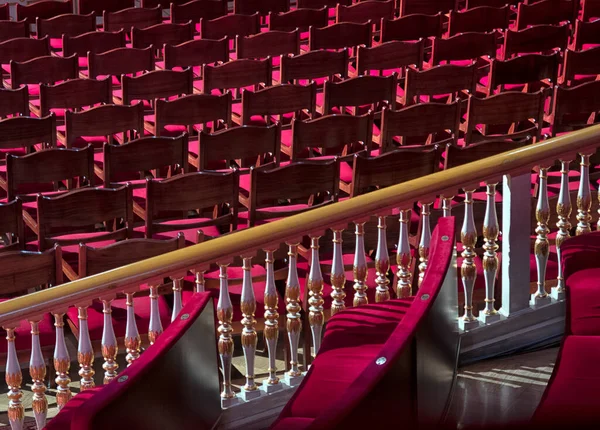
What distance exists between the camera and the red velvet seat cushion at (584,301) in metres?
3.04

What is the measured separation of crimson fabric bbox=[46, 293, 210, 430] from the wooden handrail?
16 centimetres

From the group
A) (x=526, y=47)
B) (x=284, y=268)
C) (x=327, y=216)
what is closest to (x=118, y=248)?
(x=284, y=268)

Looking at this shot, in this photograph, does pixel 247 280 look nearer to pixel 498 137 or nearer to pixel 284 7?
pixel 498 137

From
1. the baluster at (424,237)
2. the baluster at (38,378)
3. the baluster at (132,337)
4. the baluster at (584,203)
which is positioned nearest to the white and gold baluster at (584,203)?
the baluster at (584,203)

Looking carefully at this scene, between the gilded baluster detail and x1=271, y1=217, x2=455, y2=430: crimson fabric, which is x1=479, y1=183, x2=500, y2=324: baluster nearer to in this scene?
x1=271, y1=217, x2=455, y2=430: crimson fabric

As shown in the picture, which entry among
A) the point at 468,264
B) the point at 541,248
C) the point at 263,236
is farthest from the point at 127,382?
the point at 541,248

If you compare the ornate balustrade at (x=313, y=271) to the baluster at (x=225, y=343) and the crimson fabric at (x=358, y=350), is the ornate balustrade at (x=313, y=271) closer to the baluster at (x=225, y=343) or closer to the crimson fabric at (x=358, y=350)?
the baluster at (x=225, y=343)

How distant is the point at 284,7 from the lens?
7.73m

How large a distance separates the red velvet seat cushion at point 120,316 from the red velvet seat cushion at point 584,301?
155 centimetres

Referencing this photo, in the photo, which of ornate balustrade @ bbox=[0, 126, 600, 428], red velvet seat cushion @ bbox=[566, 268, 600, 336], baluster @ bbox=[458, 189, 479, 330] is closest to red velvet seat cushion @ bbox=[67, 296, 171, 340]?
ornate balustrade @ bbox=[0, 126, 600, 428]

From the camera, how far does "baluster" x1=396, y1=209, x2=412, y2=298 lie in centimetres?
338

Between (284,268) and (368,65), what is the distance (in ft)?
8.35

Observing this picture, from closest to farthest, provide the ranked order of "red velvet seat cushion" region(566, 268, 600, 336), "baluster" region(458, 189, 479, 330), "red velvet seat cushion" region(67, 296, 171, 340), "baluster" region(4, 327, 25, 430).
A: "red velvet seat cushion" region(566, 268, 600, 336) < "baluster" region(4, 327, 25, 430) < "baluster" region(458, 189, 479, 330) < "red velvet seat cushion" region(67, 296, 171, 340)

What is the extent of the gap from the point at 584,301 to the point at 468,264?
0.46 meters
